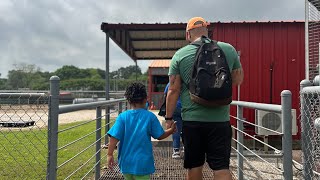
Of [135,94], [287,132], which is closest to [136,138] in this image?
[135,94]

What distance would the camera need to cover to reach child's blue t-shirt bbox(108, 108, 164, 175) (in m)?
3.06

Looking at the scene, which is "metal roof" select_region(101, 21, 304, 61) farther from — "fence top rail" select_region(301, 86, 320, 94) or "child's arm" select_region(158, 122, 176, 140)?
"fence top rail" select_region(301, 86, 320, 94)

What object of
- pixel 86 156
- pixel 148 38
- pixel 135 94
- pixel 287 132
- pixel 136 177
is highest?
pixel 148 38

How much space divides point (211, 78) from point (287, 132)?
0.72 metres

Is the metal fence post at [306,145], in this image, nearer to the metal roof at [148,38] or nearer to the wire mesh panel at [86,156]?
the wire mesh panel at [86,156]

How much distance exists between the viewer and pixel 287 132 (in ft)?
8.80

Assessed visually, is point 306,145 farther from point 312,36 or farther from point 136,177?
point 312,36

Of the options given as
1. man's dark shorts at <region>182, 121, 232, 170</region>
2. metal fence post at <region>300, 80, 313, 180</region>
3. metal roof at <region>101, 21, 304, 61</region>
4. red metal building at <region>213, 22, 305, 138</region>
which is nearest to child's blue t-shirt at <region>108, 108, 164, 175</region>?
man's dark shorts at <region>182, 121, 232, 170</region>

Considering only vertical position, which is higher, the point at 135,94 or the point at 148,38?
the point at 148,38

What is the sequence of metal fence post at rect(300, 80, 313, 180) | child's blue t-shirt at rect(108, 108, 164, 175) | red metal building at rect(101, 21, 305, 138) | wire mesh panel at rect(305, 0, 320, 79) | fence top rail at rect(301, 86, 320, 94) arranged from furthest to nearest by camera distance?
red metal building at rect(101, 21, 305, 138)
wire mesh panel at rect(305, 0, 320, 79)
child's blue t-shirt at rect(108, 108, 164, 175)
metal fence post at rect(300, 80, 313, 180)
fence top rail at rect(301, 86, 320, 94)

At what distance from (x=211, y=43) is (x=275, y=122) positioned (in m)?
5.28

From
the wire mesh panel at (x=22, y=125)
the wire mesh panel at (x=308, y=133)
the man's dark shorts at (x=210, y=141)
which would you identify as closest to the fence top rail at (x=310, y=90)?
the wire mesh panel at (x=308, y=133)

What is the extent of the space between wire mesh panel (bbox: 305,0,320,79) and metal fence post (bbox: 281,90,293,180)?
486 cm

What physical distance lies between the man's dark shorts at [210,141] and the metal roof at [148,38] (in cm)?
534
